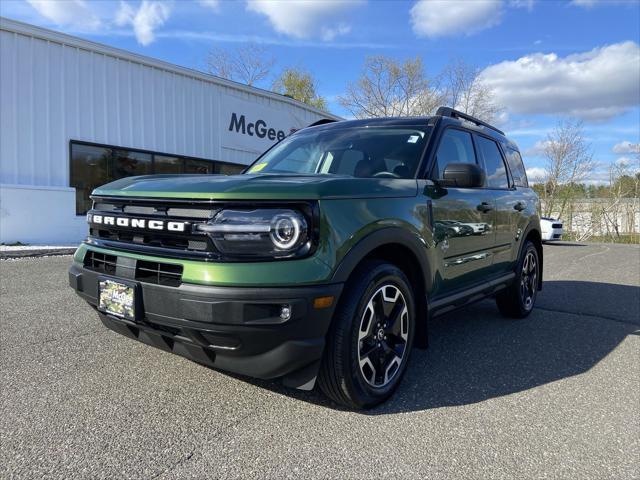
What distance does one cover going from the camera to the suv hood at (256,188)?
2.40m

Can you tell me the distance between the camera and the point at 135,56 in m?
13.0

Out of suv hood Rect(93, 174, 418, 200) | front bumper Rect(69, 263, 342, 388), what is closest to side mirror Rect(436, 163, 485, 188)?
suv hood Rect(93, 174, 418, 200)

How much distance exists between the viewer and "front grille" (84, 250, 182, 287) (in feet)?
8.01

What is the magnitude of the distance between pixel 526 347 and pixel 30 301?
16.3ft

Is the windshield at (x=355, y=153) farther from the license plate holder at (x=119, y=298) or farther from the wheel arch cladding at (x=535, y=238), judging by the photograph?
the wheel arch cladding at (x=535, y=238)

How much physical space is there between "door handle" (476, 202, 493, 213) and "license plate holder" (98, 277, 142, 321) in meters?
2.73

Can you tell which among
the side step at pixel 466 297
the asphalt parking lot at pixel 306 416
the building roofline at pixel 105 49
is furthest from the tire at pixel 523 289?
the building roofline at pixel 105 49

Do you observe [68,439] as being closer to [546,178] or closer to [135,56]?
[135,56]

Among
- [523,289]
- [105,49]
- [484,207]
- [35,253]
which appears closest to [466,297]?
[484,207]

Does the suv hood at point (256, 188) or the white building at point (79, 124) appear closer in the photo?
the suv hood at point (256, 188)

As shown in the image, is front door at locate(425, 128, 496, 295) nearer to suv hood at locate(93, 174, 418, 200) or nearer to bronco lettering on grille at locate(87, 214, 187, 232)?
suv hood at locate(93, 174, 418, 200)

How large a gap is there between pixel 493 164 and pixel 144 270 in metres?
3.49

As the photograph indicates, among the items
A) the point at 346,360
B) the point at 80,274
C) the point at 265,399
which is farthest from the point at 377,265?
the point at 80,274

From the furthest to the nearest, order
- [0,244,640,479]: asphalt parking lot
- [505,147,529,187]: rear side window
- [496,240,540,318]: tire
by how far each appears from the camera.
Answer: [505,147,529,187]: rear side window
[496,240,540,318]: tire
[0,244,640,479]: asphalt parking lot
